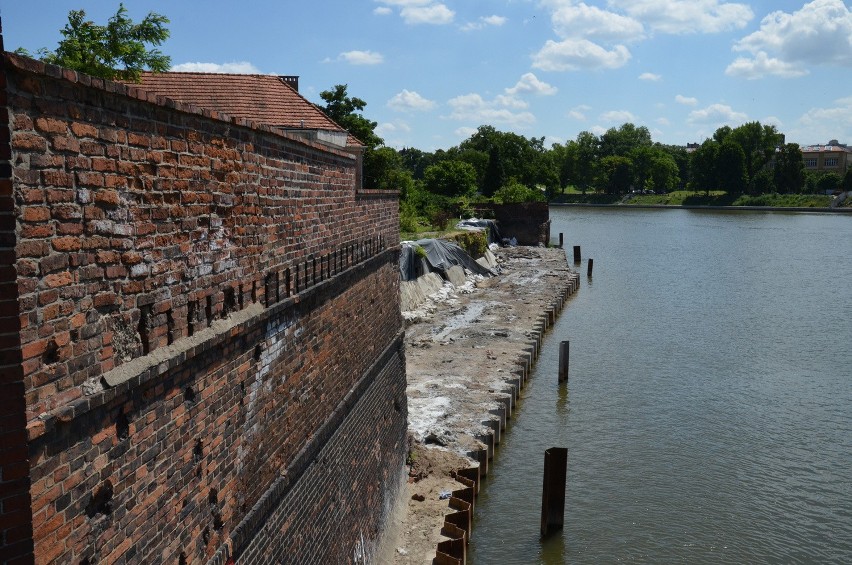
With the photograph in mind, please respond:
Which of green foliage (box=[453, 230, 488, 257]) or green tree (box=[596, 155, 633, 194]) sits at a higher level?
green tree (box=[596, 155, 633, 194])

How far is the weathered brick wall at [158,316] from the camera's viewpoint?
337 centimetres

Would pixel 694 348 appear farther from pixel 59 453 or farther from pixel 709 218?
pixel 709 218

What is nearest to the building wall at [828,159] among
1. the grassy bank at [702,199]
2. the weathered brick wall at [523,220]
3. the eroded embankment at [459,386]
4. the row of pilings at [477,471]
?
the grassy bank at [702,199]

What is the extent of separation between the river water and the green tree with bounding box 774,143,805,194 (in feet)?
263

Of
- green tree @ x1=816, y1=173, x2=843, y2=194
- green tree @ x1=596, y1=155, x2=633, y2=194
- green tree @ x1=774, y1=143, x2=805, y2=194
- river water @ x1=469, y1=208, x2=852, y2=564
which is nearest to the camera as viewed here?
river water @ x1=469, y1=208, x2=852, y2=564

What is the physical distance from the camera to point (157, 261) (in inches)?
173

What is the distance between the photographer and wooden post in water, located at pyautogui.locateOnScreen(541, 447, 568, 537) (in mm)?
12719

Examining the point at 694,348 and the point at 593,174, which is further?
the point at 593,174

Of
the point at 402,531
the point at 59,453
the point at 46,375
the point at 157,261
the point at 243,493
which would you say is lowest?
the point at 402,531

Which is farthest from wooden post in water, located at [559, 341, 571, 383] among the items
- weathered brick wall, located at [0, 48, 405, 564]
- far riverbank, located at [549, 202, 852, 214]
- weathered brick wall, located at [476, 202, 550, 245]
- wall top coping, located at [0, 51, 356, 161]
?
far riverbank, located at [549, 202, 852, 214]

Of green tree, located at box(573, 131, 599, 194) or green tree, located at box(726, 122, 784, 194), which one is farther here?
green tree, located at box(573, 131, 599, 194)

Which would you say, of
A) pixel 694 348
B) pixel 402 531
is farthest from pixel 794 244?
pixel 402 531

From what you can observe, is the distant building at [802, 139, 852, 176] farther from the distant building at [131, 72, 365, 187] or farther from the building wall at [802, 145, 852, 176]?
the distant building at [131, 72, 365, 187]

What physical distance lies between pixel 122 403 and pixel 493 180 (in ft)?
289
